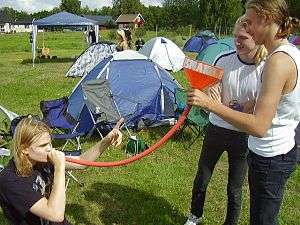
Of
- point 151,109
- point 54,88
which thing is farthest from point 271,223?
point 54,88

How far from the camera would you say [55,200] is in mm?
2281

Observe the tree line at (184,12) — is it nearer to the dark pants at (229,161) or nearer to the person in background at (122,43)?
the person in background at (122,43)

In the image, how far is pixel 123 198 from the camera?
502 cm

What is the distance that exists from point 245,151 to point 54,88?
30.0 feet

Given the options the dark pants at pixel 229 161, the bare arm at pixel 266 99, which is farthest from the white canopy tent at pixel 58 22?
the bare arm at pixel 266 99

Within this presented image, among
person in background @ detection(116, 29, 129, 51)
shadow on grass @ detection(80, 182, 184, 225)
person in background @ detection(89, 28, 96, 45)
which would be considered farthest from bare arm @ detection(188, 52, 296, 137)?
person in background @ detection(89, 28, 96, 45)

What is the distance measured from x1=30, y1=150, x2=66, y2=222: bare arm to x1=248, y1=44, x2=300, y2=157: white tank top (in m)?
1.12

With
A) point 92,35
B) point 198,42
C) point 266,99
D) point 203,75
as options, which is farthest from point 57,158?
point 198,42

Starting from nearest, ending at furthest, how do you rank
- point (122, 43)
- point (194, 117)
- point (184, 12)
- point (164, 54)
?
point (194, 117) < point (122, 43) < point (164, 54) < point (184, 12)

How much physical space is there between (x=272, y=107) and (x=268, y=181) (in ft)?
1.75

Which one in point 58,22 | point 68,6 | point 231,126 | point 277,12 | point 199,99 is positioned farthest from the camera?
point 68,6

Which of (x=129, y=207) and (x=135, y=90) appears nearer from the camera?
(x=129, y=207)

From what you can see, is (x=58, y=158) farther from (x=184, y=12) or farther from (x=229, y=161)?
(x=184, y=12)

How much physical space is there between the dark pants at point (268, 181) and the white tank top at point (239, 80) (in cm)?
78
